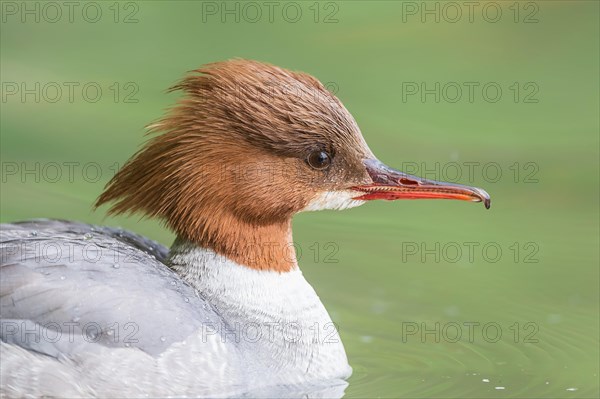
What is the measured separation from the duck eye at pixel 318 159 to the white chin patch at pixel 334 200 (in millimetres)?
145

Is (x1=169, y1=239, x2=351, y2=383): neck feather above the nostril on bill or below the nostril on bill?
below

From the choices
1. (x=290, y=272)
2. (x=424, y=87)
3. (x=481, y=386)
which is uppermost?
(x=424, y=87)

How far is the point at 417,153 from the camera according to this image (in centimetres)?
937

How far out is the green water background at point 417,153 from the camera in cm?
692

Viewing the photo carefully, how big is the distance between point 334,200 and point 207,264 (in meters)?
0.68

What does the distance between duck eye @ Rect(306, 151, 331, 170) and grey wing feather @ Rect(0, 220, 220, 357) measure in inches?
33.6

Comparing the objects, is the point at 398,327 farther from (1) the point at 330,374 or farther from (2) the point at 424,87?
(2) the point at 424,87

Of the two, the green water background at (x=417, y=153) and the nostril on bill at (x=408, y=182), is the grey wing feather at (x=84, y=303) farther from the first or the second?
the nostril on bill at (x=408, y=182)

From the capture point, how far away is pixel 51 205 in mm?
8414

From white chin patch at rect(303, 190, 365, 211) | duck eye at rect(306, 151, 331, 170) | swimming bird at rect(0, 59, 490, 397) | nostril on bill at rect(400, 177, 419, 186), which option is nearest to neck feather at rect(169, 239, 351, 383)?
swimming bird at rect(0, 59, 490, 397)

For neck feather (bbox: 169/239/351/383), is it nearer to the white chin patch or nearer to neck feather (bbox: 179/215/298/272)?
neck feather (bbox: 179/215/298/272)

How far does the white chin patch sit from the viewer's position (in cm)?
632

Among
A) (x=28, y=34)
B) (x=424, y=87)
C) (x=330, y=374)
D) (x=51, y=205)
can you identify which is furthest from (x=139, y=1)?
(x=330, y=374)

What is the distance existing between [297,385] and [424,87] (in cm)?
469
